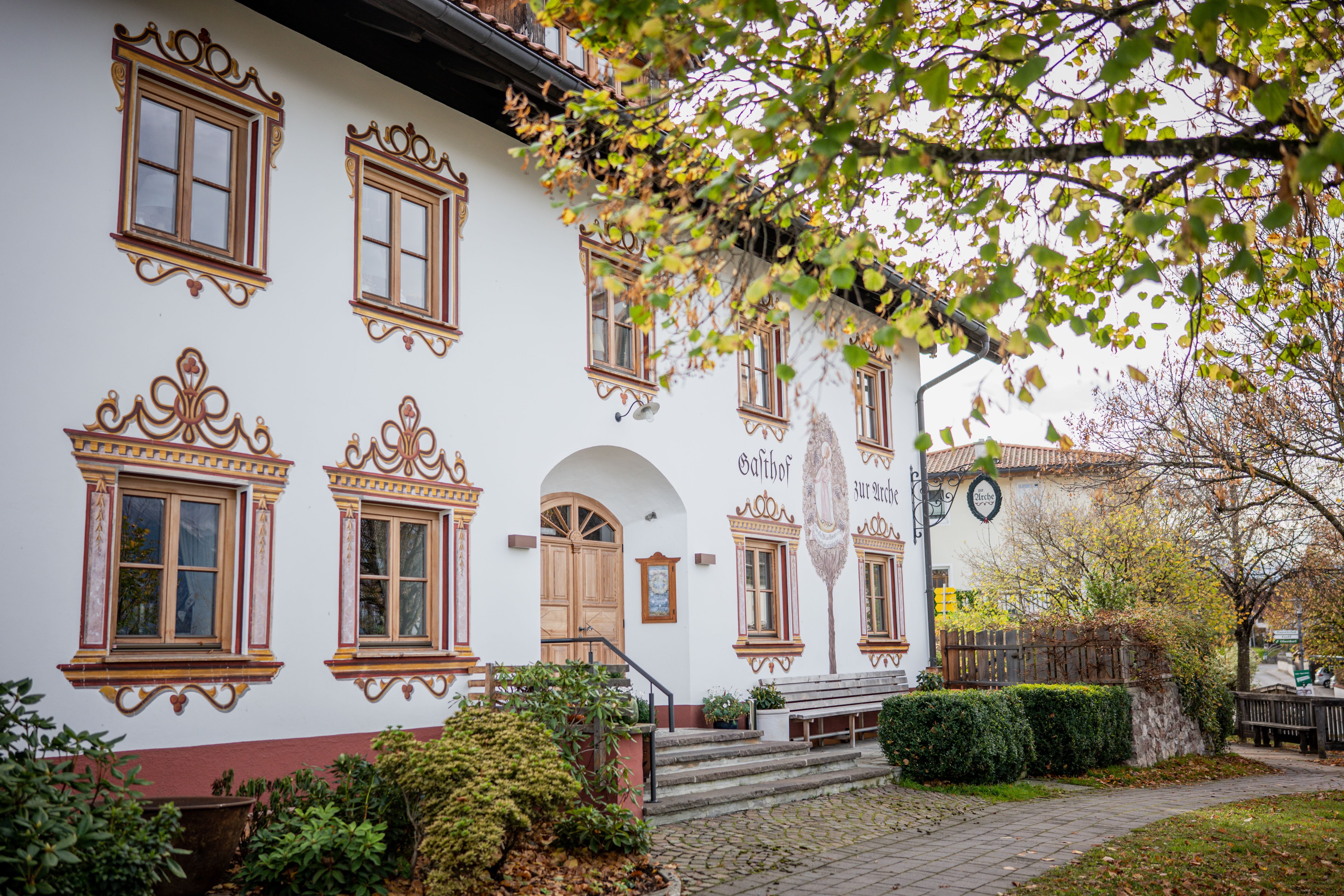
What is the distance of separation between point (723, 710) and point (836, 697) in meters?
2.46

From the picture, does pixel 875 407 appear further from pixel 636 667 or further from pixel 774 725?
pixel 636 667

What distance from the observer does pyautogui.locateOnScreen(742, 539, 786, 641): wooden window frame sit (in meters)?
13.2

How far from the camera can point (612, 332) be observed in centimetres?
1143

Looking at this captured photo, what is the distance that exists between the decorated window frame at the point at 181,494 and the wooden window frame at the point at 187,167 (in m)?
0.85

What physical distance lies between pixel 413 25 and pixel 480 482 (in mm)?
3859

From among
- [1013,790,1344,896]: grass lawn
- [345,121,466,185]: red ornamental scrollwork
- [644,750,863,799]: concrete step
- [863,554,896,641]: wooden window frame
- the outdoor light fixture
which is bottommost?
[1013,790,1344,896]: grass lawn

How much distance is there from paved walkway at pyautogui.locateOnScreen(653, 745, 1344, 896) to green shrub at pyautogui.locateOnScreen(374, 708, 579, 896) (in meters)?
1.24

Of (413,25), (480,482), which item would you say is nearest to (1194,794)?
(480,482)

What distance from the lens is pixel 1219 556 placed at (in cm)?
2216

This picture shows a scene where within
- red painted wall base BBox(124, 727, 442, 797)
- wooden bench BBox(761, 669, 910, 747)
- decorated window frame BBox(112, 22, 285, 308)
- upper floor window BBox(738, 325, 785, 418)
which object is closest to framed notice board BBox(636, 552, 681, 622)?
wooden bench BBox(761, 669, 910, 747)

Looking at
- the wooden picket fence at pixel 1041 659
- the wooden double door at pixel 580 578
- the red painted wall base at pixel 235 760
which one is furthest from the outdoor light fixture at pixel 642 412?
the wooden picket fence at pixel 1041 659

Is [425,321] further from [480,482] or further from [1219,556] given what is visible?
[1219,556]

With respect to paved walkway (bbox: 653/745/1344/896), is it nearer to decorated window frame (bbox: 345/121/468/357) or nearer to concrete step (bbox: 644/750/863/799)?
concrete step (bbox: 644/750/863/799)

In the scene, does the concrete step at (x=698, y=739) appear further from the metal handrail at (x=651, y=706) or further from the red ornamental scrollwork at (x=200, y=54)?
the red ornamental scrollwork at (x=200, y=54)
